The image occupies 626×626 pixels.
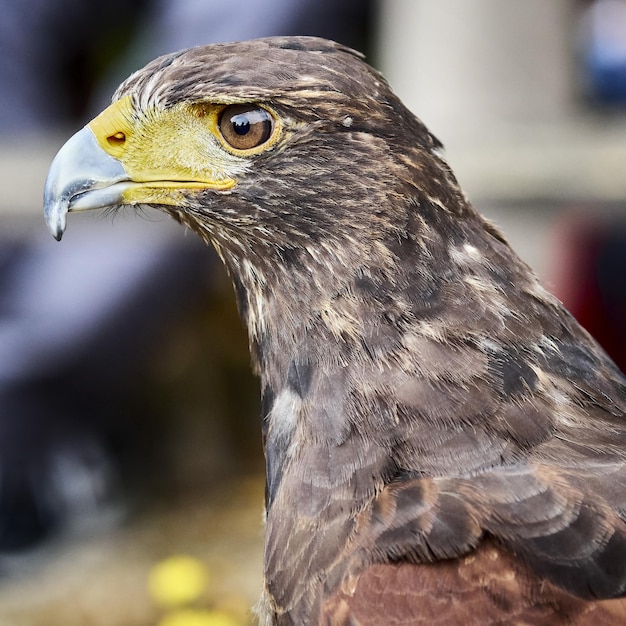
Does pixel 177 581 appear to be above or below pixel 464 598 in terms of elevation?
below

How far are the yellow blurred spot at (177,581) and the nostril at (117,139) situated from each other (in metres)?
2.29

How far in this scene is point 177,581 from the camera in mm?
4148

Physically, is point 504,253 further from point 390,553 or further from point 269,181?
point 390,553

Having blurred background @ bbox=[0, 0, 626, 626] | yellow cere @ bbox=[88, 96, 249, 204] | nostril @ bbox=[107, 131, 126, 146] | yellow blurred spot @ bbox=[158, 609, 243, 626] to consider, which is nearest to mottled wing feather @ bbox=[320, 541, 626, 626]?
yellow cere @ bbox=[88, 96, 249, 204]

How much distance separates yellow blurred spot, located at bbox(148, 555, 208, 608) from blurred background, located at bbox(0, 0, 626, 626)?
0.05 ft

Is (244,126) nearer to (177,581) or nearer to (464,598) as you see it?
(464,598)

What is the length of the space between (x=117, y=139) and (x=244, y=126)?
0.28m

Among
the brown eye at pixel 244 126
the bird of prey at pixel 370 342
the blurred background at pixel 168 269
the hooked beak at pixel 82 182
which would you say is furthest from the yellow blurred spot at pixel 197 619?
the brown eye at pixel 244 126

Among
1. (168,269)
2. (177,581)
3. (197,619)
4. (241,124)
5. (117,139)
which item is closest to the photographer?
(241,124)

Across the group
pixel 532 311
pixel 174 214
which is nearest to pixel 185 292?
pixel 174 214

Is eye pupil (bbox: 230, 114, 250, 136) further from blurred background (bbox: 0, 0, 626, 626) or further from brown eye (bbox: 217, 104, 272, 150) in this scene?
blurred background (bbox: 0, 0, 626, 626)

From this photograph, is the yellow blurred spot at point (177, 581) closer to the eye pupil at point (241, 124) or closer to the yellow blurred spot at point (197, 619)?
the yellow blurred spot at point (197, 619)

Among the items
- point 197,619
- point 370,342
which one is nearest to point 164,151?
point 370,342

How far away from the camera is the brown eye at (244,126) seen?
5.89 feet
